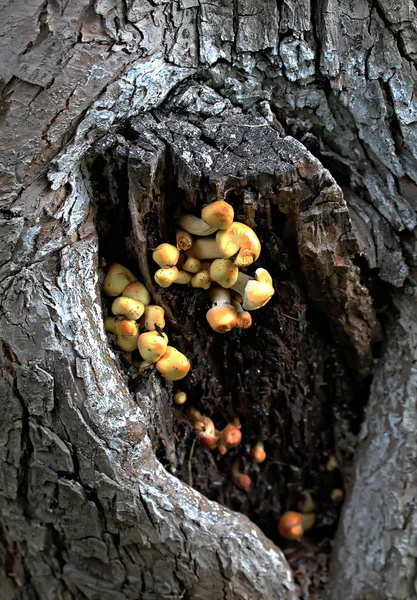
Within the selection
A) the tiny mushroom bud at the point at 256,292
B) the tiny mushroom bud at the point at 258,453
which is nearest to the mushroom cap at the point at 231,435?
the tiny mushroom bud at the point at 258,453

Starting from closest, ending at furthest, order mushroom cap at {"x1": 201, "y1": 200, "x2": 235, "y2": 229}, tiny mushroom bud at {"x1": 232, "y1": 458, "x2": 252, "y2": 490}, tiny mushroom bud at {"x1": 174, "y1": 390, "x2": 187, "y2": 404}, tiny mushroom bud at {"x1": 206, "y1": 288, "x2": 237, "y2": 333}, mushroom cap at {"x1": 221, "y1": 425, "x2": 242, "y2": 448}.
→ 1. mushroom cap at {"x1": 201, "y1": 200, "x2": 235, "y2": 229}
2. tiny mushroom bud at {"x1": 206, "y1": 288, "x2": 237, "y2": 333}
3. tiny mushroom bud at {"x1": 174, "y1": 390, "x2": 187, "y2": 404}
4. mushroom cap at {"x1": 221, "y1": 425, "x2": 242, "y2": 448}
5. tiny mushroom bud at {"x1": 232, "y1": 458, "x2": 252, "y2": 490}

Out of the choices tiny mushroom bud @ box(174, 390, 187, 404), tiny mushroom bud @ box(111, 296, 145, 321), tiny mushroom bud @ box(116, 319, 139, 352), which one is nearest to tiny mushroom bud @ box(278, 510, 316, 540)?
tiny mushroom bud @ box(174, 390, 187, 404)

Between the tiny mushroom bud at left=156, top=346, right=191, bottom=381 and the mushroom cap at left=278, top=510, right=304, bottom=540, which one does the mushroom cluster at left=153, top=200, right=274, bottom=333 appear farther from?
the mushroom cap at left=278, top=510, right=304, bottom=540

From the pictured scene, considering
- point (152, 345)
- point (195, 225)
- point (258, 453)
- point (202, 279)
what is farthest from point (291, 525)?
point (195, 225)

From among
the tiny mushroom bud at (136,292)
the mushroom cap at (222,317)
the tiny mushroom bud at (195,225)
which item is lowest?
the tiny mushroom bud at (136,292)

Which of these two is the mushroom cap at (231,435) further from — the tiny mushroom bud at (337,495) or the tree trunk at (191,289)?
the tiny mushroom bud at (337,495)

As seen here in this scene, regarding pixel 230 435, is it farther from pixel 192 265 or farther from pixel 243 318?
pixel 192 265
